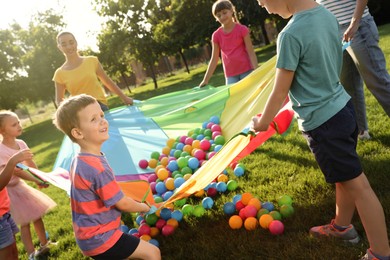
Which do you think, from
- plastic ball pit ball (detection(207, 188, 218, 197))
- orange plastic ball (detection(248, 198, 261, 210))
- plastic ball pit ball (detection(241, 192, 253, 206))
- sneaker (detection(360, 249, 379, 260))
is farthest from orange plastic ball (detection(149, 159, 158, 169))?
sneaker (detection(360, 249, 379, 260))

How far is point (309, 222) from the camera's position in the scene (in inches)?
98.3

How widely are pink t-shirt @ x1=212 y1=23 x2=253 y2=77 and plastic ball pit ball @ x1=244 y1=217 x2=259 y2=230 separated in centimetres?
218

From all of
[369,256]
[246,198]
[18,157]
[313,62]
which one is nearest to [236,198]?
[246,198]

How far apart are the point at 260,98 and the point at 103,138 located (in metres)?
1.80

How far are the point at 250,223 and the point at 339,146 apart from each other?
106cm

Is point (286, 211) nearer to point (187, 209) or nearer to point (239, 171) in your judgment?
point (187, 209)

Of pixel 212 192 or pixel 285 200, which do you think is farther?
pixel 212 192

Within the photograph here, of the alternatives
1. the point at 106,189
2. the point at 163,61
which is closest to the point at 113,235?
the point at 106,189

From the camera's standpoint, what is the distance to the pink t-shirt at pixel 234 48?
4.22 metres

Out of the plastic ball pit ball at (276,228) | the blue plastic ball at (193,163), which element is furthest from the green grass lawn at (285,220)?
the blue plastic ball at (193,163)

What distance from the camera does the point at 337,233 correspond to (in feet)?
7.18

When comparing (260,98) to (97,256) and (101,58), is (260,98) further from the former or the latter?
(101,58)

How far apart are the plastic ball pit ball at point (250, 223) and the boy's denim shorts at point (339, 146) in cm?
93

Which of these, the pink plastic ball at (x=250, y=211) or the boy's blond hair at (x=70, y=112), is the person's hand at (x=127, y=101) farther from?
the boy's blond hair at (x=70, y=112)
